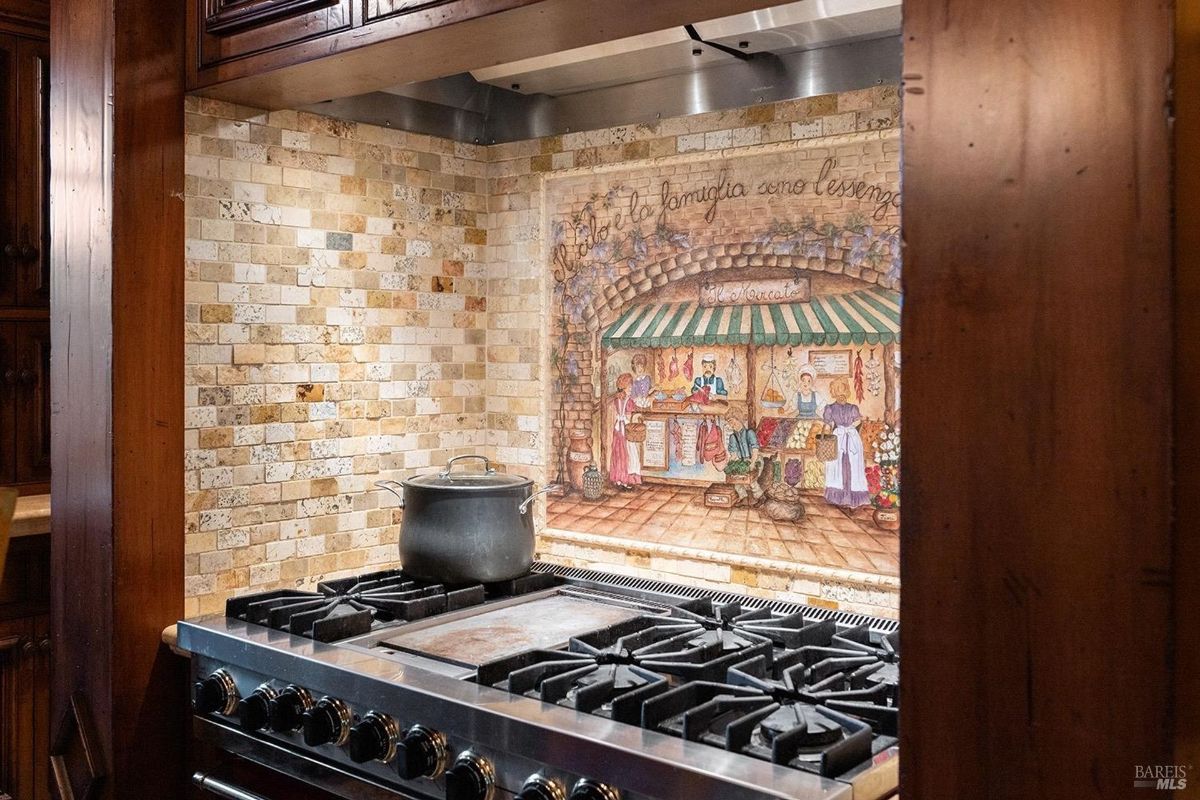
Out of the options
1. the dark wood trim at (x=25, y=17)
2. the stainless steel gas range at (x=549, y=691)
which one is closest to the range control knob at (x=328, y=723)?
the stainless steel gas range at (x=549, y=691)

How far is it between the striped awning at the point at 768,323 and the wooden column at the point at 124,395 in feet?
3.26

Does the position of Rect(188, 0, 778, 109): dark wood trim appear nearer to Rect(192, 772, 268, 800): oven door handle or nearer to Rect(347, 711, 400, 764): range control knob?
Rect(347, 711, 400, 764): range control knob

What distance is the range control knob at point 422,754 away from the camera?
1636 millimetres

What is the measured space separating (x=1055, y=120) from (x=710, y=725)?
90cm

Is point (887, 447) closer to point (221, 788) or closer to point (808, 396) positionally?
point (808, 396)

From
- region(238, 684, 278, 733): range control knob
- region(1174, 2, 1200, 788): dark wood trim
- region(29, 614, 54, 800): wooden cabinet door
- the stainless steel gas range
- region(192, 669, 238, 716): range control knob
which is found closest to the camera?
region(1174, 2, 1200, 788): dark wood trim

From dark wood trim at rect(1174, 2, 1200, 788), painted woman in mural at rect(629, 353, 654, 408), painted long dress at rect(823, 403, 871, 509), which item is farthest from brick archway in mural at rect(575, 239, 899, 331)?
dark wood trim at rect(1174, 2, 1200, 788)

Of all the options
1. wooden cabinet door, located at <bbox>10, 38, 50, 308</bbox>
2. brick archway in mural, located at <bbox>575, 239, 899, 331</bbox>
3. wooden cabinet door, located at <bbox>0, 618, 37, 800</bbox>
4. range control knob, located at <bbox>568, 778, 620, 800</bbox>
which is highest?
wooden cabinet door, located at <bbox>10, 38, 50, 308</bbox>

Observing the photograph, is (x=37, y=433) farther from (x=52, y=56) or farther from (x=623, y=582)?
(x=623, y=582)

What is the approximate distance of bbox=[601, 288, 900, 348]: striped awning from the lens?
6.86ft

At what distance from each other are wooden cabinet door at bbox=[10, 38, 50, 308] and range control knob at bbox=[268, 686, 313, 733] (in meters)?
1.80

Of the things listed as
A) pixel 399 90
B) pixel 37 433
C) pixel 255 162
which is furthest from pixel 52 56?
pixel 37 433

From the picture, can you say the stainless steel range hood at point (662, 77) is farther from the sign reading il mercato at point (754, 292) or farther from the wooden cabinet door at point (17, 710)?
the wooden cabinet door at point (17, 710)

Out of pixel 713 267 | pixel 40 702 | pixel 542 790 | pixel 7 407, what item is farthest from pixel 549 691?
pixel 7 407
